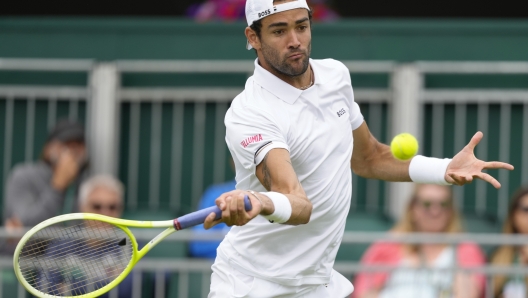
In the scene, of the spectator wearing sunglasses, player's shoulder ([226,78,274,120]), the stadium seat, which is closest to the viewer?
player's shoulder ([226,78,274,120])

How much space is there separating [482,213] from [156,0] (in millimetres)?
3989

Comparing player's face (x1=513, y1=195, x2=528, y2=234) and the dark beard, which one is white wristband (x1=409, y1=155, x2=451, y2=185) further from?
player's face (x1=513, y1=195, x2=528, y2=234)

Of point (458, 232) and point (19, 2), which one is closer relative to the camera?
point (458, 232)


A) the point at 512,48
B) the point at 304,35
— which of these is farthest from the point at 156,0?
the point at 304,35

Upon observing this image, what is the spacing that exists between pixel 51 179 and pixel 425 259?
2907 millimetres

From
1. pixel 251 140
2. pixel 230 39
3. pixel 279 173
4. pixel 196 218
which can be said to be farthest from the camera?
pixel 230 39

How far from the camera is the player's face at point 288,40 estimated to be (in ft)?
14.7

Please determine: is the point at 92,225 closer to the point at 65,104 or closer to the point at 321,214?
the point at 65,104

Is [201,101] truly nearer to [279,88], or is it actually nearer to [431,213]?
[431,213]

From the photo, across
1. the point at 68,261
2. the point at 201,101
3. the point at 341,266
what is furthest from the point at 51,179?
the point at 341,266

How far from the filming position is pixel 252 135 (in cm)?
430

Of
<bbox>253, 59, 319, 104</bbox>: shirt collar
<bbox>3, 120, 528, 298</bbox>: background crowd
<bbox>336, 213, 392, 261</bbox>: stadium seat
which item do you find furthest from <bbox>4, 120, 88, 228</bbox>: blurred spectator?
<bbox>253, 59, 319, 104</bbox>: shirt collar

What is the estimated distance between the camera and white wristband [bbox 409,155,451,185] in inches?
190

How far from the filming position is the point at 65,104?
26.2 ft
